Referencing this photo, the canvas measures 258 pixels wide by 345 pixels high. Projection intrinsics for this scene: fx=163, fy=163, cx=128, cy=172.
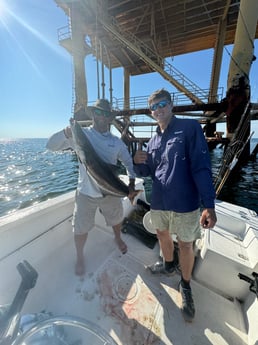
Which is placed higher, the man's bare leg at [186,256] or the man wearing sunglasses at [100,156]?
the man wearing sunglasses at [100,156]

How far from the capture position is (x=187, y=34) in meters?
12.1

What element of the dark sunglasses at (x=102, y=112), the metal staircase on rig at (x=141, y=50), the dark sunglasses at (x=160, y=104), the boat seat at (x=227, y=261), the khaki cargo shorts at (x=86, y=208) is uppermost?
the metal staircase on rig at (x=141, y=50)

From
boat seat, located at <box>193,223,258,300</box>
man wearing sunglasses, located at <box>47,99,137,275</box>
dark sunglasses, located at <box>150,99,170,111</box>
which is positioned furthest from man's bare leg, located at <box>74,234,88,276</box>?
dark sunglasses, located at <box>150,99,170,111</box>

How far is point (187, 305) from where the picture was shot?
1.57m

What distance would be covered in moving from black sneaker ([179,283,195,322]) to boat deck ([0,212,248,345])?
53 millimetres

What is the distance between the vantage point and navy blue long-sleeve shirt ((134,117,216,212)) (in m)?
1.29

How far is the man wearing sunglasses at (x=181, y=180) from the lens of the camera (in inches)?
51.2

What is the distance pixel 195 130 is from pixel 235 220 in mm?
A: 1392

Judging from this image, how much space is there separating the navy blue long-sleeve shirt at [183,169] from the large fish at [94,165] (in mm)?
456

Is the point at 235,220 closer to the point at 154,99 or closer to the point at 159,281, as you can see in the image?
the point at 159,281

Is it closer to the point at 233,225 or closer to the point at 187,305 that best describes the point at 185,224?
the point at 187,305

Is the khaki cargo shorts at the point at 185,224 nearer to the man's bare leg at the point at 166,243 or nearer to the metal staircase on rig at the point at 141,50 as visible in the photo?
the man's bare leg at the point at 166,243

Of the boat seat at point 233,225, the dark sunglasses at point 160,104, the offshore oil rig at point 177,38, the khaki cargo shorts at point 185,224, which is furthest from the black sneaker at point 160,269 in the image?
the offshore oil rig at point 177,38

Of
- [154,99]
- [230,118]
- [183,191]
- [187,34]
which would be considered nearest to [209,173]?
[183,191]
